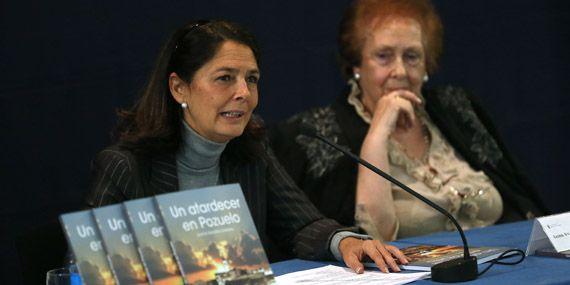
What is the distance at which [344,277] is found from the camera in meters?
2.27

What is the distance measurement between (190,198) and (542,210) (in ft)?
7.60

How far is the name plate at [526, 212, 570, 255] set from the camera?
7.88 feet

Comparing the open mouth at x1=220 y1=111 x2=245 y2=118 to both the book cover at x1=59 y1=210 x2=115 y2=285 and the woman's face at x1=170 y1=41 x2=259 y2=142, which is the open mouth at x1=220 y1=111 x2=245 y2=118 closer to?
the woman's face at x1=170 y1=41 x2=259 y2=142

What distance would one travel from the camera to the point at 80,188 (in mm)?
3492

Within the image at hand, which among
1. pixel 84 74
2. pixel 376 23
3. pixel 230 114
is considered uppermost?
pixel 84 74

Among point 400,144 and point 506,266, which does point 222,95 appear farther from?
point 400,144

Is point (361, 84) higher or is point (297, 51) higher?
point (297, 51)

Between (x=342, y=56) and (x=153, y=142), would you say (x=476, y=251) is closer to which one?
(x=153, y=142)

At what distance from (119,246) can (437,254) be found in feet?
3.11

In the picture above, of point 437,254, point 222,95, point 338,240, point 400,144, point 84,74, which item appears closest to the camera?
point 437,254

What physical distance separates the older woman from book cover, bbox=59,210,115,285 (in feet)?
A: 5.72

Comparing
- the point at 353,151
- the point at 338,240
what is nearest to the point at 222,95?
the point at 338,240

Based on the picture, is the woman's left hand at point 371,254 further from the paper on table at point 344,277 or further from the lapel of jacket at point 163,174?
the lapel of jacket at point 163,174

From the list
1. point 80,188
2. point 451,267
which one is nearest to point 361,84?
point 80,188
